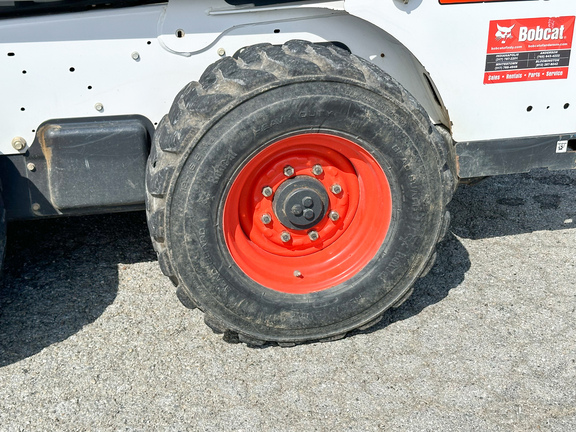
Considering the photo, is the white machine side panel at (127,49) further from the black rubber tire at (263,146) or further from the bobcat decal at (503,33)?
the bobcat decal at (503,33)

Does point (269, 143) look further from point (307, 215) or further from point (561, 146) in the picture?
point (561, 146)

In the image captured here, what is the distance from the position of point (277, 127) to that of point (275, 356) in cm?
95

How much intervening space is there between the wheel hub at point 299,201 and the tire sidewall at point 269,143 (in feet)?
0.81

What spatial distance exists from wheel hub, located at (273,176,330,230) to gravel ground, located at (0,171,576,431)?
21.5 inches

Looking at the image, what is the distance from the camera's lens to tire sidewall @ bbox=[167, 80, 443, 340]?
2.51 metres

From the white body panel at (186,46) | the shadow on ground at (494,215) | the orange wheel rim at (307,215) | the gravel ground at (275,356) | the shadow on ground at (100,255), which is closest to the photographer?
the gravel ground at (275,356)

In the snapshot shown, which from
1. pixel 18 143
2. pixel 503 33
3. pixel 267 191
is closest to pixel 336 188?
pixel 267 191

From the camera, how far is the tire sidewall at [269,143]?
2.51 m

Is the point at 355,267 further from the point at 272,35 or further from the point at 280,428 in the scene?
the point at 272,35

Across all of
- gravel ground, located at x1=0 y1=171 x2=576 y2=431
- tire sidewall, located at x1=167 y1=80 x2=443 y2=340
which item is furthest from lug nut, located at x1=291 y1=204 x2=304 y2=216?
gravel ground, located at x1=0 y1=171 x2=576 y2=431

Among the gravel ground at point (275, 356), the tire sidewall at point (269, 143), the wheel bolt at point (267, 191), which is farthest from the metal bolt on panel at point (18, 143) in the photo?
the wheel bolt at point (267, 191)

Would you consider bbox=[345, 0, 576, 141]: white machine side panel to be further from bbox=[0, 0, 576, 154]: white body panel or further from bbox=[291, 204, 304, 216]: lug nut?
bbox=[291, 204, 304, 216]: lug nut

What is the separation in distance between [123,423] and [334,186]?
4.01ft

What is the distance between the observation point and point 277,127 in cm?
254
